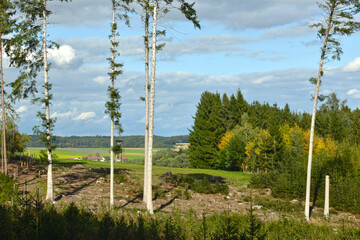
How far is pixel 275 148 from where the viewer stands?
49.2 m

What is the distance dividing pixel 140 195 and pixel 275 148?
25764mm

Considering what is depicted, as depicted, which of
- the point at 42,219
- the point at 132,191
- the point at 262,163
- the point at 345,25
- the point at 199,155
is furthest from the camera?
the point at 199,155

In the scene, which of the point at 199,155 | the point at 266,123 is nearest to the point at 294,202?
the point at 199,155

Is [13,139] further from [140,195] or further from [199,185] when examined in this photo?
[199,185]

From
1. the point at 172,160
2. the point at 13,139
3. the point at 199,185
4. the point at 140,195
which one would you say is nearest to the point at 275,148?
the point at 199,185

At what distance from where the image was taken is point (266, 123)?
83625 mm

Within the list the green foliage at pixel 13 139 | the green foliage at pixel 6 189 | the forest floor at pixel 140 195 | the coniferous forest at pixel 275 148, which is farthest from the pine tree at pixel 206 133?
the green foliage at pixel 6 189

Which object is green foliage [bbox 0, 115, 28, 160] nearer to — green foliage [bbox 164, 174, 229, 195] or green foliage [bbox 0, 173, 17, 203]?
green foliage [bbox 164, 174, 229, 195]

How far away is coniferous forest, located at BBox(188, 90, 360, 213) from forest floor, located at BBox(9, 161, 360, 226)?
6.68 feet

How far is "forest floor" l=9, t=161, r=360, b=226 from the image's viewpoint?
2473cm

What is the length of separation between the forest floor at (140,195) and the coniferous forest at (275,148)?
2037 millimetres

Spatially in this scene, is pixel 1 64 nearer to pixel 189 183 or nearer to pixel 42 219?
pixel 189 183

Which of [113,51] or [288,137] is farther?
[288,137]

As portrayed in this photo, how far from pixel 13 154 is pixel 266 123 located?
188 feet
